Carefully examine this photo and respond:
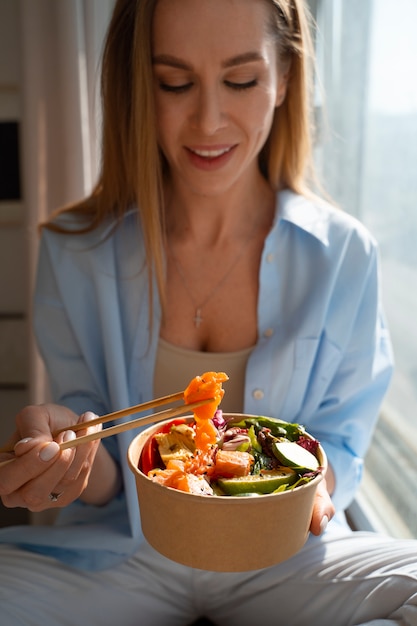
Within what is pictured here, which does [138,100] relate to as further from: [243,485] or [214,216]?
[243,485]

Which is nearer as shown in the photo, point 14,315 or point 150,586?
point 150,586

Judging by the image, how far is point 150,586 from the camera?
1.27 metres

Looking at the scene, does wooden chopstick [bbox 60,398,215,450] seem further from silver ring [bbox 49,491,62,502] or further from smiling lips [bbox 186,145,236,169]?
smiling lips [bbox 186,145,236,169]

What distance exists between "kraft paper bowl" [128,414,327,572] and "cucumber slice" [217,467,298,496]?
30mm

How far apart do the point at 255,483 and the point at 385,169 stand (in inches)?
45.1

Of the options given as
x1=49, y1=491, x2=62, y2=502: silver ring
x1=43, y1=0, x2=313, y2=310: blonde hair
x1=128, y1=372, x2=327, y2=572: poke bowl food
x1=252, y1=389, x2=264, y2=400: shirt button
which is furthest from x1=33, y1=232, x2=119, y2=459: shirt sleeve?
x1=128, y1=372, x2=327, y2=572: poke bowl food

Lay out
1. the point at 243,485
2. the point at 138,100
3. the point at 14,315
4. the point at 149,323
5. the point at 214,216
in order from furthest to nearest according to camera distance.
A: the point at 14,315 → the point at 214,216 → the point at 149,323 → the point at 138,100 → the point at 243,485

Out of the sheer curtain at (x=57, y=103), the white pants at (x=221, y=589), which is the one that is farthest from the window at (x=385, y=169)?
the sheer curtain at (x=57, y=103)

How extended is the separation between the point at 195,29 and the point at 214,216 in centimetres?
45

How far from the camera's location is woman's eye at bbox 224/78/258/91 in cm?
129

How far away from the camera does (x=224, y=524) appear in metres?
0.82

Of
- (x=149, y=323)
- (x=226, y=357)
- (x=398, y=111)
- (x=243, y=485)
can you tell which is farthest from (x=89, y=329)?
(x=398, y=111)

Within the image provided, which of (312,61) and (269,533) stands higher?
(312,61)

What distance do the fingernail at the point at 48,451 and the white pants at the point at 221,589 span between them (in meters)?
0.42
